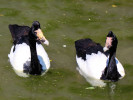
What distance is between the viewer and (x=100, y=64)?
34.3 ft

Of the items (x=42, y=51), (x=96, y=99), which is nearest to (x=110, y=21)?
(x=42, y=51)

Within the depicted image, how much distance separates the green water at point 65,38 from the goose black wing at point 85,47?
1.43ft

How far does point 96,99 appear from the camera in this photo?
9.66 m

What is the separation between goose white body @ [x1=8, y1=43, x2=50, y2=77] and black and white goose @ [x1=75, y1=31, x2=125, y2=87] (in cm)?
107

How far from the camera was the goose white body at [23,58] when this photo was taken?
10.7 meters

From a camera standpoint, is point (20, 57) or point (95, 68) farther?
point (20, 57)

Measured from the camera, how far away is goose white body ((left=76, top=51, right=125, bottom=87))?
10370 millimetres

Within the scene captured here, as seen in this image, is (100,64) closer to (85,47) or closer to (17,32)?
(85,47)

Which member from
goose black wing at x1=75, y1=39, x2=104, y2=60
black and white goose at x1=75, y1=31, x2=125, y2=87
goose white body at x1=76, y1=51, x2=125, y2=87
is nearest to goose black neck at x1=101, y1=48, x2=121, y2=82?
black and white goose at x1=75, y1=31, x2=125, y2=87

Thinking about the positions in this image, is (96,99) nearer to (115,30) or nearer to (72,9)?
(115,30)

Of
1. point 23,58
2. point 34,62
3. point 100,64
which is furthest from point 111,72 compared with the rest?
point 23,58

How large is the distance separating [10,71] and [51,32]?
267 cm

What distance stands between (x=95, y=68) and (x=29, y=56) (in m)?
2.02

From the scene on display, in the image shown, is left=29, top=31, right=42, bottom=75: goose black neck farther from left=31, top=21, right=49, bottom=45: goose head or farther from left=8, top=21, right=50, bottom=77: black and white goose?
left=31, top=21, right=49, bottom=45: goose head
